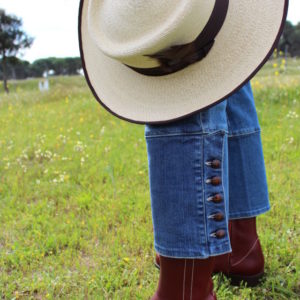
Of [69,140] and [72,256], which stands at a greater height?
[69,140]

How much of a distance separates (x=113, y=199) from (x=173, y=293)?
134 centimetres

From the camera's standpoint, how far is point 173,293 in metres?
1.28

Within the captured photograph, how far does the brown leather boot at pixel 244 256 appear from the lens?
163 centimetres

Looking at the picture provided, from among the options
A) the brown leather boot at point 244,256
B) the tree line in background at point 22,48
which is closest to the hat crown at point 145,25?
the brown leather boot at point 244,256

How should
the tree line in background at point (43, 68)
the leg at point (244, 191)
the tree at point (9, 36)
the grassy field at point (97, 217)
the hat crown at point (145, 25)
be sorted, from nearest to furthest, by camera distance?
the hat crown at point (145, 25), the leg at point (244, 191), the grassy field at point (97, 217), the tree at point (9, 36), the tree line in background at point (43, 68)

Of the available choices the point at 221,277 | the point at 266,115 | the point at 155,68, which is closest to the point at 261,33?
the point at 155,68

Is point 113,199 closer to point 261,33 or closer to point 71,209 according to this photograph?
point 71,209

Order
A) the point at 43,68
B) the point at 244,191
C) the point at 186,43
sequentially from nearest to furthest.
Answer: the point at 186,43, the point at 244,191, the point at 43,68

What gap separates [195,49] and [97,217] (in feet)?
4.73

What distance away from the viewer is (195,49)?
1.18 m

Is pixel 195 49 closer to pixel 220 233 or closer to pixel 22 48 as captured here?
pixel 220 233

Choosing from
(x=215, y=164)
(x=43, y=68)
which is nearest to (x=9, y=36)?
(x=43, y=68)

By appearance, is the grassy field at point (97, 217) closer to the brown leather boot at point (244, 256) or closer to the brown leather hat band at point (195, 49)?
the brown leather boot at point (244, 256)

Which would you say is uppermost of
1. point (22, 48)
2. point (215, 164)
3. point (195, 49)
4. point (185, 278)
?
point (22, 48)
